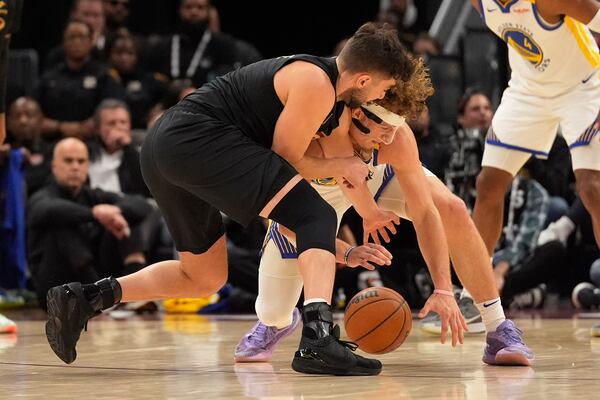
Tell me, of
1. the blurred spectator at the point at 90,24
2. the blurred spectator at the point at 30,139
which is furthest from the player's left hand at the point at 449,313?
the blurred spectator at the point at 90,24

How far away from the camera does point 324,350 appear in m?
3.78

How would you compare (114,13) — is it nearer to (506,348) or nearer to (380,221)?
(380,221)

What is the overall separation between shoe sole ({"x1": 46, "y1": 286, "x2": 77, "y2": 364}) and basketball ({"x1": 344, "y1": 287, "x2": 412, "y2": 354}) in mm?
1070

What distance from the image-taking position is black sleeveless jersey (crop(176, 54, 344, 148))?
407cm

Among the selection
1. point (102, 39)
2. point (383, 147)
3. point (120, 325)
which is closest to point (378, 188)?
point (383, 147)

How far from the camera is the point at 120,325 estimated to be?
22.0ft

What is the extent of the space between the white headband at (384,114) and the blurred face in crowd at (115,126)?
4725mm

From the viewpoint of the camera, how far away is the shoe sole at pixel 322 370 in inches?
149

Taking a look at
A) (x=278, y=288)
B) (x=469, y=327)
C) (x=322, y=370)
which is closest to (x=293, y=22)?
(x=469, y=327)

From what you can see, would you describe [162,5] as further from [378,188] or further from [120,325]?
[378,188]

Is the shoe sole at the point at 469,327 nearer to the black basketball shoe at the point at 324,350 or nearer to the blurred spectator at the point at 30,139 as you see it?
the black basketball shoe at the point at 324,350

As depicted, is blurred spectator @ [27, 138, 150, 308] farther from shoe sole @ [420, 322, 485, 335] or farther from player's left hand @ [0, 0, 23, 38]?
shoe sole @ [420, 322, 485, 335]

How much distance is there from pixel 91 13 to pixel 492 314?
6.90 meters

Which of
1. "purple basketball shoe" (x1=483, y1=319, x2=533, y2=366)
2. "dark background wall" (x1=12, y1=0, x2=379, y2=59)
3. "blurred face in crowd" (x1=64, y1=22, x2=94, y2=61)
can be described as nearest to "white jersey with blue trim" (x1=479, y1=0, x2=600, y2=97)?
"purple basketball shoe" (x1=483, y1=319, x2=533, y2=366)
